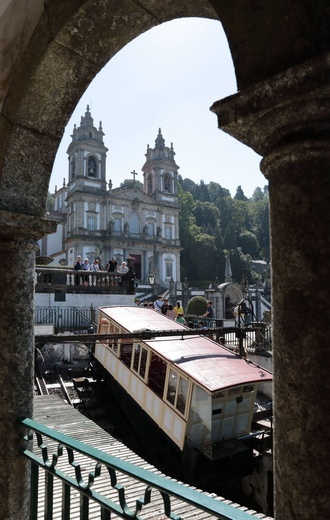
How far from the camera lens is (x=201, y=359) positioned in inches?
367

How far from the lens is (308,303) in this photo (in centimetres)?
115

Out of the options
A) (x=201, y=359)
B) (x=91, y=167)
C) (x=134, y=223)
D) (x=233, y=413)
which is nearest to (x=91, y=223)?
(x=134, y=223)

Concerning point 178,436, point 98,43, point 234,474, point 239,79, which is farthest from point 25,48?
point 234,474

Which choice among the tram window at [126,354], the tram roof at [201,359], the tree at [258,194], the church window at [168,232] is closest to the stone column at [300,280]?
the tram roof at [201,359]

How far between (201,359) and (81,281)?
325 inches

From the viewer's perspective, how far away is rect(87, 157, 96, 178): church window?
3869 centimetres

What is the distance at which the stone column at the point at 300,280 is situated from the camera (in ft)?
3.65

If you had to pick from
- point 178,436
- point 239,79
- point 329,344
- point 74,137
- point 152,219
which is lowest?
point 178,436

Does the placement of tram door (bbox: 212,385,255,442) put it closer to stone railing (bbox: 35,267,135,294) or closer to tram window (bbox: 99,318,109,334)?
tram window (bbox: 99,318,109,334)

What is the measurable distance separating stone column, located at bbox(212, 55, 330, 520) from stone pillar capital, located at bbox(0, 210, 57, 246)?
1.74m

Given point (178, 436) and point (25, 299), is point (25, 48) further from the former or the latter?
point (178, 436)

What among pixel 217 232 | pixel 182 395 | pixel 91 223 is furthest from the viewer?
pixel 217 232

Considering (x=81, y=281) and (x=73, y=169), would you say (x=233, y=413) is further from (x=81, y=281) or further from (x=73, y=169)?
(x=73, y=169)

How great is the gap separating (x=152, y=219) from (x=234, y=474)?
3492 centimetres
